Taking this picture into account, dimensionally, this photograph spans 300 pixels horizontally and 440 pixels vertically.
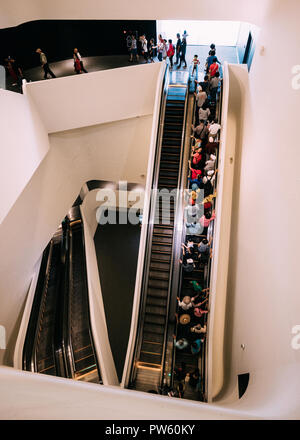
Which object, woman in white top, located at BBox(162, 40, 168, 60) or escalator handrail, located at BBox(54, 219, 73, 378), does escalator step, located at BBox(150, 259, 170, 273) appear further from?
woman in white top, located at BBox(162, 40, 168, 60)

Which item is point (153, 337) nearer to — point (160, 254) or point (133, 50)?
point (160, 254)

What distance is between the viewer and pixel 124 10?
8086mm

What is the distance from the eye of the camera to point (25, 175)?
7.84 m

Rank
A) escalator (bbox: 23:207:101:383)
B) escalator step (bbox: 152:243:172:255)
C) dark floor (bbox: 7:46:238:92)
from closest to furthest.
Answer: escalator step (bbox: 152:243:172:255) < escalator (bbox: 23:207:101:383) < dark floor (bbox: 7:46:238:92)

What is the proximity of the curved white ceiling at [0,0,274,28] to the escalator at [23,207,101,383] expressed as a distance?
8510 millimetres

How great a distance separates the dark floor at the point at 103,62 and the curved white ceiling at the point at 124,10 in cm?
214

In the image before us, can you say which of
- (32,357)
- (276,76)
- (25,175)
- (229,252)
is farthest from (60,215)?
(276,76)

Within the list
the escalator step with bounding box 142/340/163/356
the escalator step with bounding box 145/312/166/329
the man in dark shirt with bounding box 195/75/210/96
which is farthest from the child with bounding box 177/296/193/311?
the man in dark shirt with bounding box 195/75/210/96

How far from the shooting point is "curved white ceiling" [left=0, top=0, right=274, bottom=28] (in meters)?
7.83

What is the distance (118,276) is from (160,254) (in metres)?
5.58

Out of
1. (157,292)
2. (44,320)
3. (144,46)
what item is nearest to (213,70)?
(144,46)

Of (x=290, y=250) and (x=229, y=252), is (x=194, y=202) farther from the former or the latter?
(x=290, y=250)

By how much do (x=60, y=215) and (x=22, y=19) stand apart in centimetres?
727

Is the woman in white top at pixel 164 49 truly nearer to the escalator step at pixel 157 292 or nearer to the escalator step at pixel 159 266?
the escalator step at pixel 159 266
